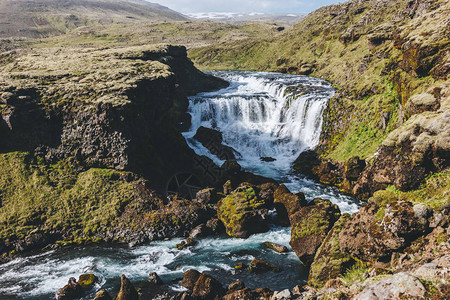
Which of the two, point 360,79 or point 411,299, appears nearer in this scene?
point 411,299

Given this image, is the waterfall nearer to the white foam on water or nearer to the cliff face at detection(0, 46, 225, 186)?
the white foam on water

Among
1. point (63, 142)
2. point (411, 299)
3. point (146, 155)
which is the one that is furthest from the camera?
point (146, 155)

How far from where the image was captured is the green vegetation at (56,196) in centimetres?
2631

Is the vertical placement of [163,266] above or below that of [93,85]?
below

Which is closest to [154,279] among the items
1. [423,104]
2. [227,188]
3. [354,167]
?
[227,188]

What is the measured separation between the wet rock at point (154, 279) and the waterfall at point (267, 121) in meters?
23.8

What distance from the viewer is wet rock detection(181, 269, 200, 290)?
19044 millimetres

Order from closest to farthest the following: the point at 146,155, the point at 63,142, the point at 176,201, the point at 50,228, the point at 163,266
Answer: the point at 163,266 → the point at 50,228 → the point at 176,201 → the point at 63,142 → the point at 146,155

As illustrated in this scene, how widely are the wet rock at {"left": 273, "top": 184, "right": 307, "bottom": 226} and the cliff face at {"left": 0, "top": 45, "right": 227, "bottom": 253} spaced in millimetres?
8146

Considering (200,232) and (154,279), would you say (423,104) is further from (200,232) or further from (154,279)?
(154,279)

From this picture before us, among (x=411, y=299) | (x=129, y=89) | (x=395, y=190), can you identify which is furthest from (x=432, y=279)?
(x=129, y=89)

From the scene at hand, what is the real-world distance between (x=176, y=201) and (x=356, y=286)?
21939 millimetres

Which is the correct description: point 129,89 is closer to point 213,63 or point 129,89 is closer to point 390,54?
point 390,54

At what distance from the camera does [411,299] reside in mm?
7777
